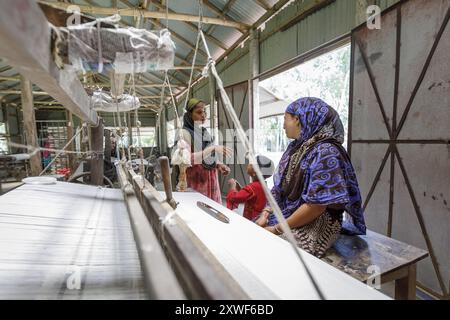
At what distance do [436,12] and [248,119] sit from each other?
3.16 meters

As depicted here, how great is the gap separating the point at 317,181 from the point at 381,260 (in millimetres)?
468

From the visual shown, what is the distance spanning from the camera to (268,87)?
6.08 m

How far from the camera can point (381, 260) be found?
3.76 feet

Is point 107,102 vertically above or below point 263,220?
above

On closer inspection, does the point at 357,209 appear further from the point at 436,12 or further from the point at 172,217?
the point at 436,12

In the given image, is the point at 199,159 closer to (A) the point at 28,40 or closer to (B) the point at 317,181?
(B) the point at 317,181

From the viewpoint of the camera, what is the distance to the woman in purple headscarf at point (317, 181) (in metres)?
1.21

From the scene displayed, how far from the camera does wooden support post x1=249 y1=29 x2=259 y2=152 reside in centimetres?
437

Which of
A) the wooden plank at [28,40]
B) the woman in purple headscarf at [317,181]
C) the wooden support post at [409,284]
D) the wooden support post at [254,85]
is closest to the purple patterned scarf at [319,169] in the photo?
the woman in purple headscarf at [317,181]

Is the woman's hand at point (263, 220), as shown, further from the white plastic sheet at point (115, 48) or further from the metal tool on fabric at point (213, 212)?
the white plastic sheet at point (115, 48)

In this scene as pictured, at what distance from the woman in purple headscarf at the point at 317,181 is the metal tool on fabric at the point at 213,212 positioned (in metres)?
0.37

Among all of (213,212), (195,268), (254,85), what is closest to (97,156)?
(213,212)

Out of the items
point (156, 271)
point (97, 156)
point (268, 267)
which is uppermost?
point (97, 156)
